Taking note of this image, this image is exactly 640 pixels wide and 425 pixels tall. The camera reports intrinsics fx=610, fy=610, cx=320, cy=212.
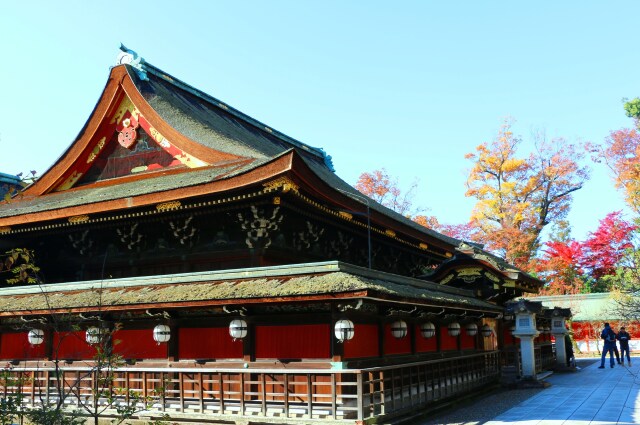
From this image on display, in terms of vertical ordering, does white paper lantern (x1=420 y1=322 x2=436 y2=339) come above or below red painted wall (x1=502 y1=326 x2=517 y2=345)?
above

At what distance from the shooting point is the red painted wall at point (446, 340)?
1789cm

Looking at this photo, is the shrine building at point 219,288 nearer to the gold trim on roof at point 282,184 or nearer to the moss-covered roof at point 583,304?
the gold trim on roof at point 282,184

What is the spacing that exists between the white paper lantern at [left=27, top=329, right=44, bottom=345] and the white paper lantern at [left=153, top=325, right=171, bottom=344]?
349 centimetres

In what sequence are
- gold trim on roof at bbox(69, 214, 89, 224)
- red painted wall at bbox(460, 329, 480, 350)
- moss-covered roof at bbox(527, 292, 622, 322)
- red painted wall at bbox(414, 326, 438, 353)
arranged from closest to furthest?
gold trim on roof at bbox(69, 214, 89, 224) → red painted wall at bbox(414, 326, 438, 353) → red painted wall at bbox(460, 329, 480, 350) → moss-covered roof at bbox(527, 292, 622, 322)

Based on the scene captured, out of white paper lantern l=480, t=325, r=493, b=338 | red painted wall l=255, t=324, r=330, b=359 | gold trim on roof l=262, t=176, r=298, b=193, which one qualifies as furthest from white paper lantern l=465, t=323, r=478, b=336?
gold trim on roof l=262, t=176, r=298, b=193

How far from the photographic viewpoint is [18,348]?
15.7 meters

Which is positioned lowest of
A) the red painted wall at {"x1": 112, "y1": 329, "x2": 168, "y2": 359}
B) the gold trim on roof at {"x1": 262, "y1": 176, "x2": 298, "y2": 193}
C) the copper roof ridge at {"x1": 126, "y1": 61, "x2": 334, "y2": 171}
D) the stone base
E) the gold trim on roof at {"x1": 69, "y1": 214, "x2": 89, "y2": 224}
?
the stone base

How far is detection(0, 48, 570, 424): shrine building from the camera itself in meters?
12.1

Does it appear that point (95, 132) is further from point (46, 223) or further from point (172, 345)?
point (172, 345)

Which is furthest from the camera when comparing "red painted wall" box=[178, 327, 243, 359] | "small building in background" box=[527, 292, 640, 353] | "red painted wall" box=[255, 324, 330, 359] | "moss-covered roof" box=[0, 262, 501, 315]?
"small building in background" box=[527, 292, 640, 353]

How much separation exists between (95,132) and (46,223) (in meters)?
3.48

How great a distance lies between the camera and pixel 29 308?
14.1 metres

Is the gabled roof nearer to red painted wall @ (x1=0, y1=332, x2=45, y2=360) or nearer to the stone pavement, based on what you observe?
red painted wall @ (x1=0, y1=332, x2=45, y2=360)

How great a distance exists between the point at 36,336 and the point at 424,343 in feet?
32.6
